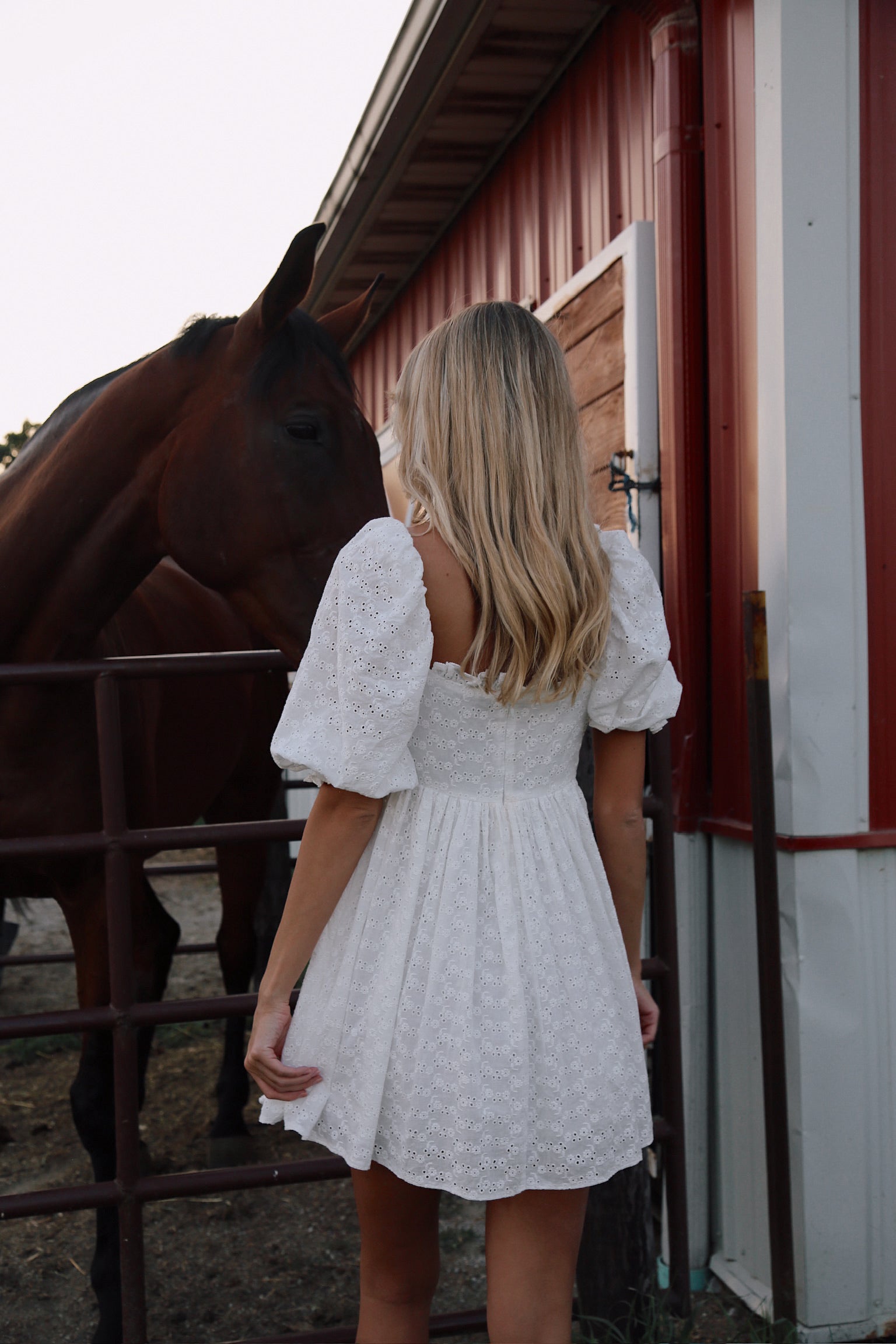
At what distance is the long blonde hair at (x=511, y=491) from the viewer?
50.3 inches

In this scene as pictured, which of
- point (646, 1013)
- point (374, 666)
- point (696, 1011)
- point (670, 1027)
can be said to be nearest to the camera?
point (374, 666)

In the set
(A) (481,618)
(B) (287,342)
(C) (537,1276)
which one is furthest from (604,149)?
(C) (537,1276)

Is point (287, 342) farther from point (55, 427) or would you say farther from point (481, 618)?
point (481, 618)

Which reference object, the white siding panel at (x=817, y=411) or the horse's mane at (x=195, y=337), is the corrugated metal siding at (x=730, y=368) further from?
the horse's mane at (x=195, y=337)

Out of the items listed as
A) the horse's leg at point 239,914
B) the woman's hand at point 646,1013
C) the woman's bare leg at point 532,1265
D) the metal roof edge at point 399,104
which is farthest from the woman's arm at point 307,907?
the metal roof edge at point 399,104

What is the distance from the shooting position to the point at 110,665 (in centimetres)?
205

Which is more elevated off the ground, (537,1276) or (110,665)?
(110,665)

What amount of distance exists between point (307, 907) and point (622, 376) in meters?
2.20

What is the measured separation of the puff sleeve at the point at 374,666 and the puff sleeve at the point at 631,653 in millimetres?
291

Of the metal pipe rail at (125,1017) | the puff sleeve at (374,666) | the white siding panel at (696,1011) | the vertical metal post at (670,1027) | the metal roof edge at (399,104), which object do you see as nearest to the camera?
the puff sleeve at (374,666)

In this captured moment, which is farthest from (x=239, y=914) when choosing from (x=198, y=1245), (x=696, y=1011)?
(x=696, y=1011)

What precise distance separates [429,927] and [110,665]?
1.04 meters

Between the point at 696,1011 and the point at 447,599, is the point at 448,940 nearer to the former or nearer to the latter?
the point at 447,599

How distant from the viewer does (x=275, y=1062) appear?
130 centimetres
